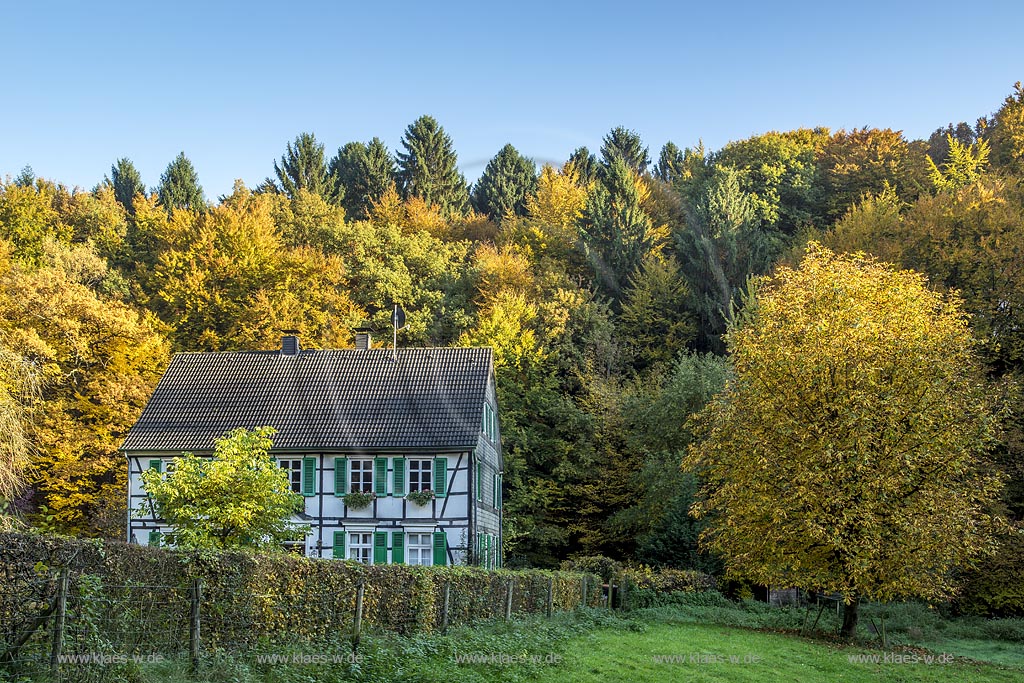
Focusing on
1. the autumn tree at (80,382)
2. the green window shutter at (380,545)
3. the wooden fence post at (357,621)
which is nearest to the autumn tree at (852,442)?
the green window shutter at (380,545)

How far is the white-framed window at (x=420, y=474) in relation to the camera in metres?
32.4

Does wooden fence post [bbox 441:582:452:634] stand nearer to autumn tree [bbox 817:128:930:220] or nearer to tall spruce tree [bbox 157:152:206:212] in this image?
autumn tree [bbox 817:128:930:220]

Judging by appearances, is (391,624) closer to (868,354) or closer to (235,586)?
(235,586)

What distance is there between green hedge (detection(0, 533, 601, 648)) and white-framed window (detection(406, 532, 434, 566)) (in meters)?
13.9

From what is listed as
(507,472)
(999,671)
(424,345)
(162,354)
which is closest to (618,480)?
(507,472)

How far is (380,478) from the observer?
32.4 metres

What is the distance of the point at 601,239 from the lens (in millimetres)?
56844

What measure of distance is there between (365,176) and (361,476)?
1867 inches

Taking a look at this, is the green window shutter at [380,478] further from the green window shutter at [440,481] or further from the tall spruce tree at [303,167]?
the tall spruce tree at [303,167]

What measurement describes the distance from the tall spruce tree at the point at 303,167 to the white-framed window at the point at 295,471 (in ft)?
147

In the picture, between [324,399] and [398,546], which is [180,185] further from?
[398,546]

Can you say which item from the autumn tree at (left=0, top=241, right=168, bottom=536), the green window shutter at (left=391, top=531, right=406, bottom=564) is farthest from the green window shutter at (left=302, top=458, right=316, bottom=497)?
the autumn tree at (left=0, top=241, right=168, bottom=536)

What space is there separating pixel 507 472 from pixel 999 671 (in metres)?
24.7

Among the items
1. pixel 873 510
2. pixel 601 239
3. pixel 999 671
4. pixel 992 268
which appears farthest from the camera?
pixel 601 239
